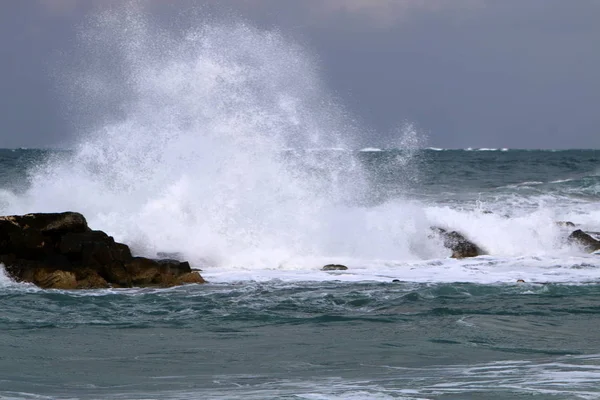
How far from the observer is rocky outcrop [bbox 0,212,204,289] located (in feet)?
40.8

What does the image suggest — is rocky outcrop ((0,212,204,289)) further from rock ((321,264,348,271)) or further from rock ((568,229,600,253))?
rock ((568,229,600,253))

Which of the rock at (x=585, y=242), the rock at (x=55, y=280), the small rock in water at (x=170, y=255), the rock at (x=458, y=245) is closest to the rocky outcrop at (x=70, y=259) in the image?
the rock at (x=55, y=280)

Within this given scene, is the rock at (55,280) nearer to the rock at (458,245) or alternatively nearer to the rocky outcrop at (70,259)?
the rocky outcrop at (70,259)

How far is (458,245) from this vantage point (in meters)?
17.5

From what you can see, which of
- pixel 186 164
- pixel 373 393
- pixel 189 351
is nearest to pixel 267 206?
pixel 186 164

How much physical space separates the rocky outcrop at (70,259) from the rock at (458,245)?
6031 mm

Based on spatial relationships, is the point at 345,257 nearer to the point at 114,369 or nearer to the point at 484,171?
the point at 114,369

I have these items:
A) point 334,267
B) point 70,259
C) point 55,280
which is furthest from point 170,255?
point 55,280

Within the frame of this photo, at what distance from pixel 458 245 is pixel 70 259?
302 inches

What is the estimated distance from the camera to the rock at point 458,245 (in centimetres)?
1720

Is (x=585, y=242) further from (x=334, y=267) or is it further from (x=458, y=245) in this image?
(x=334, y=267)

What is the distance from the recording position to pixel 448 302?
11.5m

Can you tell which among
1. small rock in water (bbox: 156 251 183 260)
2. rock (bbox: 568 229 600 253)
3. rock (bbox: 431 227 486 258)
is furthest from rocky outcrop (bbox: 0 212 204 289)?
rock (bbox: 568 229 600 253)

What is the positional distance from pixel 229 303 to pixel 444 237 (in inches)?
291
